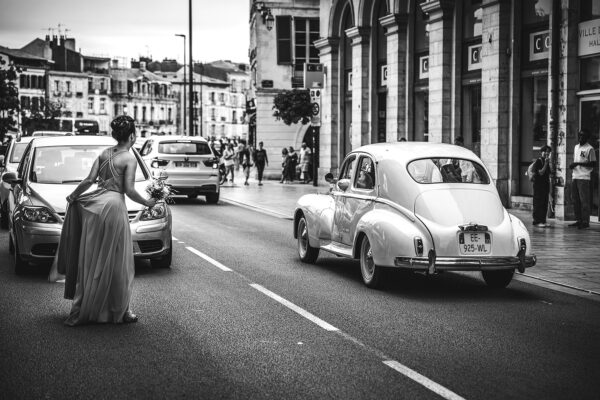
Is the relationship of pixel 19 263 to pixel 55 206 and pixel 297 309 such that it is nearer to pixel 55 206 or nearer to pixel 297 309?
pixel 55 206

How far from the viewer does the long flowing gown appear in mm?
8344

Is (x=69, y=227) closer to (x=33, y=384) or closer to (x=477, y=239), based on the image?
(x=33, y=384)

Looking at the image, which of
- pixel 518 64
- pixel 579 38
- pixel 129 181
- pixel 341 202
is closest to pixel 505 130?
pixel 518 64

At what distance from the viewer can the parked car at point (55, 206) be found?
11.6 meters

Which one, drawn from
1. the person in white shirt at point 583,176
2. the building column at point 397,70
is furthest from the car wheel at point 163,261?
the building column at point 397,70

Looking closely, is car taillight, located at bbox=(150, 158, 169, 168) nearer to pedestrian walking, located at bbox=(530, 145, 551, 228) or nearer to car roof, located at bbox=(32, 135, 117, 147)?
pedestrian walking, located at bbox=(530, 145, 551, 228)

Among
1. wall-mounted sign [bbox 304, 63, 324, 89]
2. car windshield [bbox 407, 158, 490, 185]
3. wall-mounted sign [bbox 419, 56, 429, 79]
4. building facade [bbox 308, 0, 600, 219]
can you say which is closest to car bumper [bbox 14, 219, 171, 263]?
car windshield [bbox 407, 158, 490, 185]

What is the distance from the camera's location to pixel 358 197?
11688 mm

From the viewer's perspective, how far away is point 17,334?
8.00 meters

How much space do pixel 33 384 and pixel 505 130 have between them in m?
18.3

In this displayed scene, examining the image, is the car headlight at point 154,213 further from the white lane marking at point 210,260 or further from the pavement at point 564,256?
the pavement at point 564,256

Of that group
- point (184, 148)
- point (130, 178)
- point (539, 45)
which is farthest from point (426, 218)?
point (184, 148)

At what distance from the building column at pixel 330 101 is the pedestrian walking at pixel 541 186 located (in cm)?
1698

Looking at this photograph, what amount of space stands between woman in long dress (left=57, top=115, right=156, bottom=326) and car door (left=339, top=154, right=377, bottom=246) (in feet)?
12.1
